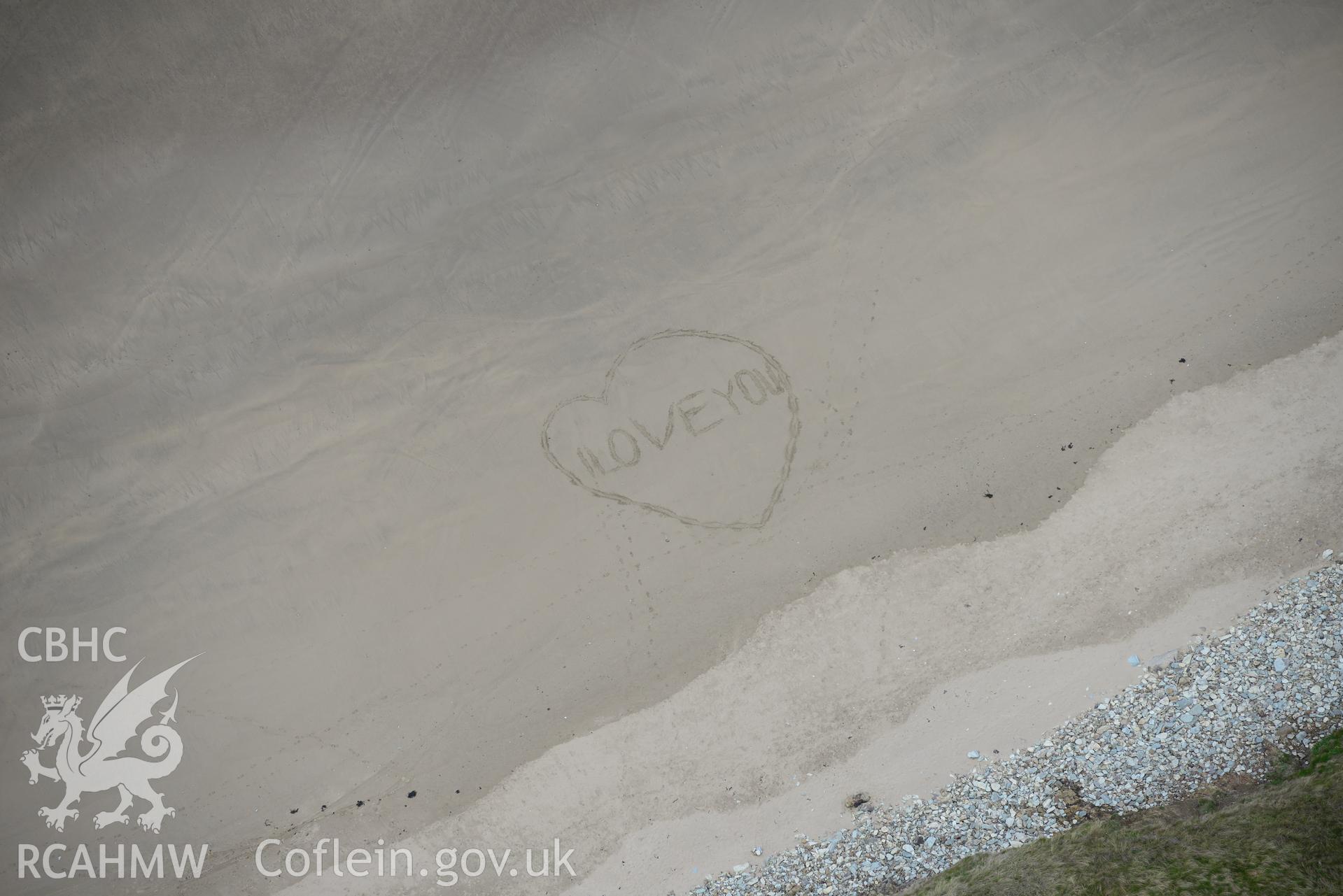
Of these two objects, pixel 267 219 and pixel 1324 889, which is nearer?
pixel 1324 889

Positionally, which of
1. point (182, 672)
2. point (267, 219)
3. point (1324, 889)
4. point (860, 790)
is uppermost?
point (267, 219)

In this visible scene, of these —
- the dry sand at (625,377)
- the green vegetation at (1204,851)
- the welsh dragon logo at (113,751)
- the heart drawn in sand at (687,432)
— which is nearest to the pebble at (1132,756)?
the green vegetation at (1204,851)

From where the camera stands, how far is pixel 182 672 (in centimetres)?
504

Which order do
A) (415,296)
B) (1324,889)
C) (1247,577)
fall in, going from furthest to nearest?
(415,296), (1247,577), (1324,889)

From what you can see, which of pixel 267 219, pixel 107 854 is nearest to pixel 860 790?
pixel 107 854

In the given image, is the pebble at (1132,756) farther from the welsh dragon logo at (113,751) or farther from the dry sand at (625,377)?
the welsh dragon logo at (113,751)

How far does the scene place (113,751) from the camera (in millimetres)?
5023

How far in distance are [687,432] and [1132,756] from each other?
3.14 m

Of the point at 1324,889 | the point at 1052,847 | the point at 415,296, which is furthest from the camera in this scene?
the point at 415,296

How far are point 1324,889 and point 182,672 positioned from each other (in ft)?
20.7

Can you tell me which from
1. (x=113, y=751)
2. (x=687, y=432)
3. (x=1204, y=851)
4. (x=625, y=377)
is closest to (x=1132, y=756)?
(x=1204, y=851)

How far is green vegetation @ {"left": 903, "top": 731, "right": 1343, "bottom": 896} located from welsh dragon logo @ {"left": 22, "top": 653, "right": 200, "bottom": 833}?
4.50 metres

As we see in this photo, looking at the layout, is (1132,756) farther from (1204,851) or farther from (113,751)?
(113,751)

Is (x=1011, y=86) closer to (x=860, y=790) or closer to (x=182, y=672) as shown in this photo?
Answer: (x=860, y=790)
